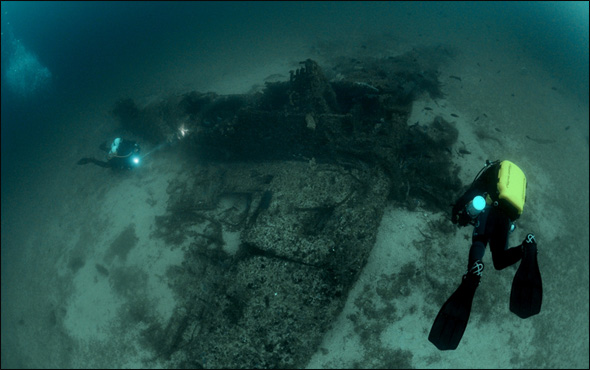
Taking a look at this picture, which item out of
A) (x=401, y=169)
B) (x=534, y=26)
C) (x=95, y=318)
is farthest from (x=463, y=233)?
(x=534, y=26)

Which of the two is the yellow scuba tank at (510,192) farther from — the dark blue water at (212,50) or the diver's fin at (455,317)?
the dark blue water at (212,50)

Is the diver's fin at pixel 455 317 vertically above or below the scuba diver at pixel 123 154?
above

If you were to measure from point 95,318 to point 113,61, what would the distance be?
31198mm

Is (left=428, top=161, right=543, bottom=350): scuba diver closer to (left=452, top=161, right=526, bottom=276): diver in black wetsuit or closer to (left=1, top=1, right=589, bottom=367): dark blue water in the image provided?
(left=452, top=161, right=526, bottom=276): diver in black wetsuit

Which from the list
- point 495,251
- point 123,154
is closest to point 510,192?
point 495,251

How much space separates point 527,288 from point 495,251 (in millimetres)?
742

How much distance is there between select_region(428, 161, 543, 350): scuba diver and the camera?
3.02 m

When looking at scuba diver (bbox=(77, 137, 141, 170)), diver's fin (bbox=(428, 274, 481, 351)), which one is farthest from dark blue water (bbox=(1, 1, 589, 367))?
diver's fin (bbox=(428, 274, 481, 351))

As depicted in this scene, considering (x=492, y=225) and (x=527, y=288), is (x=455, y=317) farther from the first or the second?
(x=492, y=225)

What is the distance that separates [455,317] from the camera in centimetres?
302

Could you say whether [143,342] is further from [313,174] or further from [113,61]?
[113,61]

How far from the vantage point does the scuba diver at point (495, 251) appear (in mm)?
3018

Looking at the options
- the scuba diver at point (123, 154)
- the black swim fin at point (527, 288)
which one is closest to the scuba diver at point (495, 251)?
the black swim fin at point (527, 288)

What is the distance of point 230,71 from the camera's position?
2053cm
